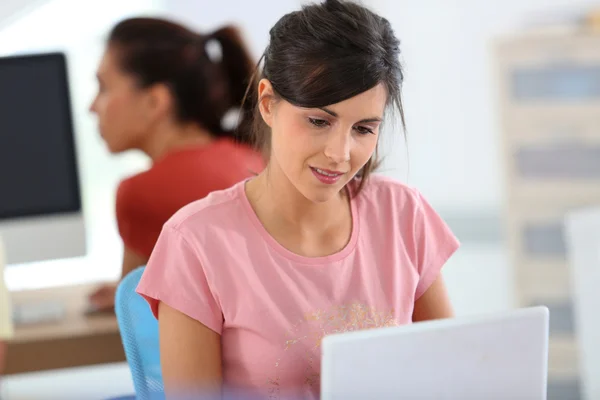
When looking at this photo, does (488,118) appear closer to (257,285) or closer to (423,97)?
(423,97)

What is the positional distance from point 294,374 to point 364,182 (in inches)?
12.3

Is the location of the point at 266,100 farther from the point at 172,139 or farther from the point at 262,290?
the point at 172,139

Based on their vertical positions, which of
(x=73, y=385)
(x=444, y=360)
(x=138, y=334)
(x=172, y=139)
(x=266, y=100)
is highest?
(x=266, y=100)

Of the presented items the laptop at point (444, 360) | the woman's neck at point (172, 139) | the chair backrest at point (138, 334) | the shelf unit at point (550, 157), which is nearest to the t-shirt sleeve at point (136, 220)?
the woman's neck at point (172, 139)

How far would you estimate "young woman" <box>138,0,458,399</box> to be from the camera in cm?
110

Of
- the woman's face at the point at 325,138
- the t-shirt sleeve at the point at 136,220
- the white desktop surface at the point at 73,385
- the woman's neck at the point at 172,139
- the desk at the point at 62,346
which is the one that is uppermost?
the woman's face at the point at 325,138

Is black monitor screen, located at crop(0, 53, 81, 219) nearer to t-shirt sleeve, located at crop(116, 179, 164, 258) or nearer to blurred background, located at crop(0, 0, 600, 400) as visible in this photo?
blurred background, located at crop(0, 0, 600, 400)

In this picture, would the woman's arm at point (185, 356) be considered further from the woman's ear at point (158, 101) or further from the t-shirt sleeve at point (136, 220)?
the woman's ear at point (158, 101)

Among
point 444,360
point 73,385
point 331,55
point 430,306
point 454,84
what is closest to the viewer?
point 444,360

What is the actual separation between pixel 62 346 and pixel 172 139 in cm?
48

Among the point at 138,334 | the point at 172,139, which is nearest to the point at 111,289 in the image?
the point at 172,139

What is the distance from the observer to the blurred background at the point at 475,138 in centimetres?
313

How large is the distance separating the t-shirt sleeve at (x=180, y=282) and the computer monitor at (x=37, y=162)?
0.76 metres

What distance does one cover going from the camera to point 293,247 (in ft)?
4.01
